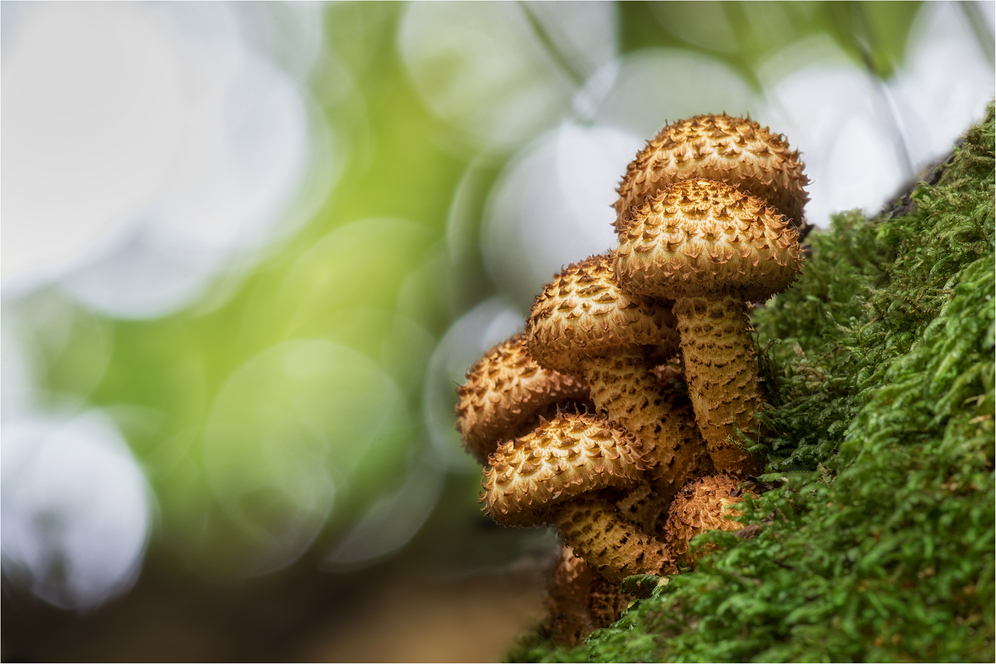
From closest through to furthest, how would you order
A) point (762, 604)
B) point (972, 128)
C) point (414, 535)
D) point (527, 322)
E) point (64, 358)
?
1. point (762, 604)
2. point (527, 322)
3. point (972, 128)
4. point (64, 358)
5. point (414, 535)

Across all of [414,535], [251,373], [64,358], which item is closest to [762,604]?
[414,535]

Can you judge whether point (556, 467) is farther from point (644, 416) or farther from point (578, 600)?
point (578, 600)

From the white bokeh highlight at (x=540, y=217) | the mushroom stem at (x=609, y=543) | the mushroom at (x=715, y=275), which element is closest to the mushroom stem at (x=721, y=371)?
the mushroom at (x=715, y=275)

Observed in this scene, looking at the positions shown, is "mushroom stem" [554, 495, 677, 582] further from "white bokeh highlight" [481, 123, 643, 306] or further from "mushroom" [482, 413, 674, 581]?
"white bokeh highlight" [481, 123, 643, 306]

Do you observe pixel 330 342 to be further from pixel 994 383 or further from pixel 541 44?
pixel 994 383

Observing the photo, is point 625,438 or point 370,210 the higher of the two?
point 370,210

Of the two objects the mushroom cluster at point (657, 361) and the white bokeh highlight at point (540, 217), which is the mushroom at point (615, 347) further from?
the white bokeh highlight at point (540, 217)
